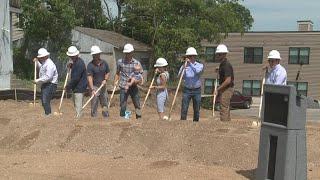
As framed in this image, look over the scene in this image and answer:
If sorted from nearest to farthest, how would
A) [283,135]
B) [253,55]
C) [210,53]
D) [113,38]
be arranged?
[283,135] < [113,38] < [253,55] < [210,53]

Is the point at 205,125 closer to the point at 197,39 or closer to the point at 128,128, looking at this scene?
the point at 128,128

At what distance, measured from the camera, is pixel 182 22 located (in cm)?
3809

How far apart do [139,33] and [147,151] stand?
3530 cm

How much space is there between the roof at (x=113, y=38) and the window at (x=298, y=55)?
13.8m

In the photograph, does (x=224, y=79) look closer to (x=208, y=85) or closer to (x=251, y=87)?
(x=208, y=85)

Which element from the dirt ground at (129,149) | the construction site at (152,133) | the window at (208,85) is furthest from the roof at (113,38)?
the dirt ground at (129,149)

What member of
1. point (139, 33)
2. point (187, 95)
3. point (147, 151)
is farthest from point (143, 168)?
point (139, 33)

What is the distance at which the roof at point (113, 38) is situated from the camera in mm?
39528

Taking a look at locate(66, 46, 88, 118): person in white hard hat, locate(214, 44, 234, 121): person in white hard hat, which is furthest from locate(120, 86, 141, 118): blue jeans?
locate(214, 44, 234, 121): person in white hard hat

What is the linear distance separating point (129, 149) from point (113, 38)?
1266 inches

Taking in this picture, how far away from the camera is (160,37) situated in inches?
1537

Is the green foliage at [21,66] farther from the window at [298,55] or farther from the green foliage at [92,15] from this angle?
the window at [298,55]

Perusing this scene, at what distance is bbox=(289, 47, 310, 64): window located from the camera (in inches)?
2004

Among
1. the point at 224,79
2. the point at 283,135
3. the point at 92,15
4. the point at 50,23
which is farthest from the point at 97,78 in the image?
the point at 92,15
